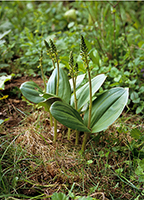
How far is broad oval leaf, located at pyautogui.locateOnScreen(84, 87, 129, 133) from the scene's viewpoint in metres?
1.52

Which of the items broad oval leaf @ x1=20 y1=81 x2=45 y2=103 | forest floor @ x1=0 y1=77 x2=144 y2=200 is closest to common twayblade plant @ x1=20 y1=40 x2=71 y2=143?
broad oval leaf @ x1=20 y1=81 x2=45 y2=103

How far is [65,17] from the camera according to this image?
3.79m

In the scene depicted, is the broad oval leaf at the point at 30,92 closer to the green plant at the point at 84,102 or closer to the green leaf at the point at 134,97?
the green plant at the point at 84,102

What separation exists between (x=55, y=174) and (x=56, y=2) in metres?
4.19

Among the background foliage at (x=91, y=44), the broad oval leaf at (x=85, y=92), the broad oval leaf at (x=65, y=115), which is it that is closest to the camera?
the broad oval leaf at (x=65, y=115)

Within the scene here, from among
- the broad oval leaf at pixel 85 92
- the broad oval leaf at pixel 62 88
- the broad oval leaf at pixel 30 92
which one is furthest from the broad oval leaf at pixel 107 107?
the broad oval leaf at pixel 30 92

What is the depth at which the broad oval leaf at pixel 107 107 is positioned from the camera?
152 centimetres

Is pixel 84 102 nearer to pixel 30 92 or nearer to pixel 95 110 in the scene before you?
pixel 95 110

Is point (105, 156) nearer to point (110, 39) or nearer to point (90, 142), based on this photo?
point (90, 142)

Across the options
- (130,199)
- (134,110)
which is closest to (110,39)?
(134,110)

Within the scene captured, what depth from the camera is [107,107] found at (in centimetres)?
161

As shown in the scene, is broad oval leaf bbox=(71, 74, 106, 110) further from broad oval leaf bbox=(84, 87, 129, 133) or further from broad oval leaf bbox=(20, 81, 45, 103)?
broad oval leaf bbox=(20, 81, 45, 103)

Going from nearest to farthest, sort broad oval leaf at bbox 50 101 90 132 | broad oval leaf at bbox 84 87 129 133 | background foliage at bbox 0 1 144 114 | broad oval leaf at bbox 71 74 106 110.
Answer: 1. broad oval leaf at bbox 50 101 90 132
2. broad oval leaf at bbox 84 87 129 133
3. broad oval leaf at bbox 71 74 106 110
4. background foliage at bbox 0 1 144 114

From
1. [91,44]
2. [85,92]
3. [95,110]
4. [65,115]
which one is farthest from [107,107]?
[91,44]
